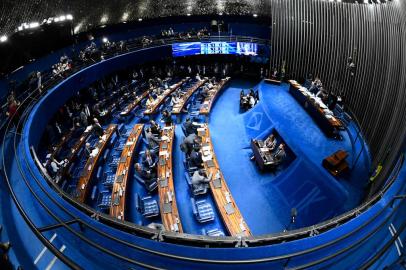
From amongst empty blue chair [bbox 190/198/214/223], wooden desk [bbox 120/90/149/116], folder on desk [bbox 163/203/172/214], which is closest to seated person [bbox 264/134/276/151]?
empty blue chair [bbox 190/198/214/223]

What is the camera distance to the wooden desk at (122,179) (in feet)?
28.7

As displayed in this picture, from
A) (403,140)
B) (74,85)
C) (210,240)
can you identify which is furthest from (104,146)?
(403,140)

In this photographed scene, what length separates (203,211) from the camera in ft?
29.7

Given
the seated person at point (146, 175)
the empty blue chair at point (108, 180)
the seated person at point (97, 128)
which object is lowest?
the empty blue chair at point (108, 180)

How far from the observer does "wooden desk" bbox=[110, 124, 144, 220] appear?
8758 millimetres

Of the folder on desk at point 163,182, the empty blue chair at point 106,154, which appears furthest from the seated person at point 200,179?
the empty blue chair at point 106,154

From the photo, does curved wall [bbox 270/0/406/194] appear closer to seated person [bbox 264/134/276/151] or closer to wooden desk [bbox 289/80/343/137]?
wooden desk [bbox 289/80/343/137]

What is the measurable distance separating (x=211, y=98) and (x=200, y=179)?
8111mm

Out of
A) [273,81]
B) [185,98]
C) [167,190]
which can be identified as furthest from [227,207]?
[273,81]

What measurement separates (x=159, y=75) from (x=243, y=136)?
10029mm

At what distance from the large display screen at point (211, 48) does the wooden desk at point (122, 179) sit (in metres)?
8.65

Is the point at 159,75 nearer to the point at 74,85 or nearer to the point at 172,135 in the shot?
the point at 74,85

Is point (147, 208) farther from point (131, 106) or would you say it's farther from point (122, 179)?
point (131, 106)

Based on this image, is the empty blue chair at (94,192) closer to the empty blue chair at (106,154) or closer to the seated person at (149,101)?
the empty blue chair at (106,154)
